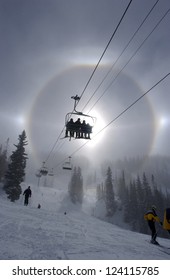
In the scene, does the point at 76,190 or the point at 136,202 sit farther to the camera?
the point at 76,190

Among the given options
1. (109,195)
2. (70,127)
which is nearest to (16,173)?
(70,127)

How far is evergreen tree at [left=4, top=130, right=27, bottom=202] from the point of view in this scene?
41141mm

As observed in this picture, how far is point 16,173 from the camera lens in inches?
1692

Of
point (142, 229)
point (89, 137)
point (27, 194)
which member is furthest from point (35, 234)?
point (142, 229)

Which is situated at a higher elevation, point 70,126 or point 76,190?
point 76,190

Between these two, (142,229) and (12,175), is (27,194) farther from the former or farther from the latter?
(142,229)

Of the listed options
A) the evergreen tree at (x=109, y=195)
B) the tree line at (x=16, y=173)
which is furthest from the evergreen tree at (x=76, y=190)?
the tree line at (x=16, y=173)

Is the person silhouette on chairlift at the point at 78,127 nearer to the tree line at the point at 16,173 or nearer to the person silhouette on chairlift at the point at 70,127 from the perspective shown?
the person silhouette on chairlift at the point at 70,127

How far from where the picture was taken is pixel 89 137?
1532 cm

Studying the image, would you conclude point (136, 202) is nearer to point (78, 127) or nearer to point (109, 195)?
point (109, 195)

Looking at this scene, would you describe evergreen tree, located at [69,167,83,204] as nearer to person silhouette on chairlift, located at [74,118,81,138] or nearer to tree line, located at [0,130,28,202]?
tree line, located at [0,130,28,202]
